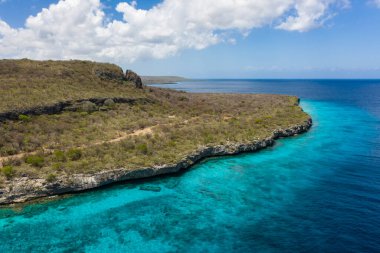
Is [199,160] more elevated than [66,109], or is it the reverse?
[66,109]

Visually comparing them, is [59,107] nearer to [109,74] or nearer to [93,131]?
[93,131]

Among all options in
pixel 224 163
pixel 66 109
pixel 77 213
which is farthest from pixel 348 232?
pixel 66 109

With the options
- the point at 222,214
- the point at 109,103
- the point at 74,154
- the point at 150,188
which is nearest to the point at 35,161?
the point at 74,154

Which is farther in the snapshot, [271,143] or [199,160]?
[271,143]

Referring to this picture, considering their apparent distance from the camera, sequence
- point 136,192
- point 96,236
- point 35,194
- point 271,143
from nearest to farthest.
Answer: point 96,236, point 35,194, point 136,192, point 271,143

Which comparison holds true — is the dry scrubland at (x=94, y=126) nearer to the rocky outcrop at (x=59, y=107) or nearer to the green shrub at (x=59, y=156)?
the green shrub at (x=59, y=156)

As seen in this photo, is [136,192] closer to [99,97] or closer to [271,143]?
[271,143]
